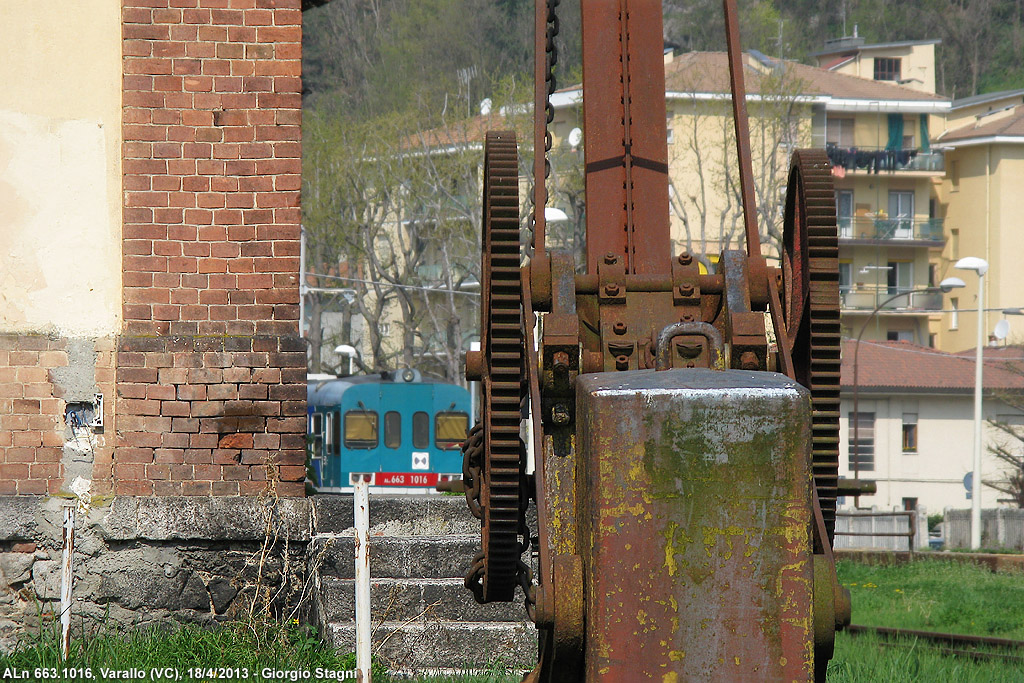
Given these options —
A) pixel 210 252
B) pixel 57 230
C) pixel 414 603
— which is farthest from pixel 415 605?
pixel 57 230

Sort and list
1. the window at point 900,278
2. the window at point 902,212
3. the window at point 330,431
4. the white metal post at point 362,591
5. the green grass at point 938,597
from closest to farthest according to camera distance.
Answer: the white metal post at point 362,591 → the green grass at point 938,597 → the window at point 330,431 → the window at point 902,212 → the window at point 900,278

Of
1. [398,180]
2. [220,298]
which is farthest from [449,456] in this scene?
[220,298]

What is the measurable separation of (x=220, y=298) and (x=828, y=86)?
59325mm

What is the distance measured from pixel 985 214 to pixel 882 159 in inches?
218

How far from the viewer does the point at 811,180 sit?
173 inches

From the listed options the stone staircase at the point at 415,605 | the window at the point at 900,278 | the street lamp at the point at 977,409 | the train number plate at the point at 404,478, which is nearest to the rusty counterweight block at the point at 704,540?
the stone staircase at the point at 415,605

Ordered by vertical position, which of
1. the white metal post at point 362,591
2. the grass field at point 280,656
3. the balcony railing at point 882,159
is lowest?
the grass field at point 280,656

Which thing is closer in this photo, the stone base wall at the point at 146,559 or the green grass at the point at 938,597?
the stone base wall at the point at 146,559

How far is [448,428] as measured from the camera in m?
27.9

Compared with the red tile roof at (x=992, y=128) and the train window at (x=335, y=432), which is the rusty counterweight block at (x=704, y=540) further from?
the red tile roof at (x=992, y=128)

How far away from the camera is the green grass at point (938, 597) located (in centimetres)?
1218

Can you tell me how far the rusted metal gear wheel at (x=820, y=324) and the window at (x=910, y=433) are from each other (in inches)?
1784

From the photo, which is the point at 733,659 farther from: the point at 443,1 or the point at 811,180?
the point at 443,1

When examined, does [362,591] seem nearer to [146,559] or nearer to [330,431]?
[146,559]
